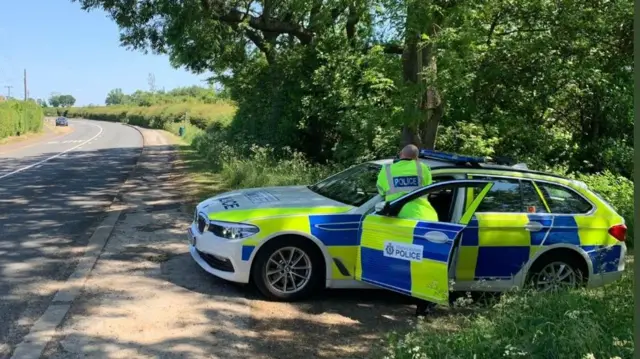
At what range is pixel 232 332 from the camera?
5062 mm

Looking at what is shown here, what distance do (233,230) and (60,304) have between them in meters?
1.77

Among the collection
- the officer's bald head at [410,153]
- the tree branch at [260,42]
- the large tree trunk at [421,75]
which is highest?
the tree branch at [260,42]

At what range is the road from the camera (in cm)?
565

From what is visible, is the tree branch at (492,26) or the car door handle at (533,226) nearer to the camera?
the car door handle at (533,226)

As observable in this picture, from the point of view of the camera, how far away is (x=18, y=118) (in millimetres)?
47469

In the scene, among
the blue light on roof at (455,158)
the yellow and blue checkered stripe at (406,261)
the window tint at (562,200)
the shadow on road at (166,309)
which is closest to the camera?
the shadow on road at (166,309)

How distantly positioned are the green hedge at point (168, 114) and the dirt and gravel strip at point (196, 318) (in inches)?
944

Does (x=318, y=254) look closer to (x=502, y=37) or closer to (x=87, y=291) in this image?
Result: (x=87, y=291)

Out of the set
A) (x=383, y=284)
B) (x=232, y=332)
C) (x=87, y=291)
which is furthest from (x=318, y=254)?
(x=87, y=291)

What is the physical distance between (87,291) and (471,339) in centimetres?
398

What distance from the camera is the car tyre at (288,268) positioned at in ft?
19.4

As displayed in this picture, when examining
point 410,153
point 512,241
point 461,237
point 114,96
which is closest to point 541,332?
point 461,237

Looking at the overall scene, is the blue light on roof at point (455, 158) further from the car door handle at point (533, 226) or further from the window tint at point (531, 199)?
the car door handle at point (533, 226)

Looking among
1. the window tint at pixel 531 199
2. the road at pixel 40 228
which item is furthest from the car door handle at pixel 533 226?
the road at pixel 40 228
